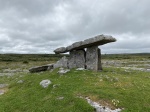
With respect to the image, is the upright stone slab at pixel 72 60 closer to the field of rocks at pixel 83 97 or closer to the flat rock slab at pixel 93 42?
the flat rock slab at pixel 93 42

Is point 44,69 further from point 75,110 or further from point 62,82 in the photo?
point 75,110

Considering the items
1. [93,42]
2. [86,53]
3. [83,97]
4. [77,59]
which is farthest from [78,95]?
[77,59]

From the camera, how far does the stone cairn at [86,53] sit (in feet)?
85.8

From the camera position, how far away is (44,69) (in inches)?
1403

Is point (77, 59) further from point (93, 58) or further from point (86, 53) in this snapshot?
point (93, 58)

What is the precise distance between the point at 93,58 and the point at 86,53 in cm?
152

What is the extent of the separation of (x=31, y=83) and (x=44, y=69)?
12.5m

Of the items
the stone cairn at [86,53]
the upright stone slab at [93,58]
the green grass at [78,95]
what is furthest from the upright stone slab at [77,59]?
the green grass at [78,95]

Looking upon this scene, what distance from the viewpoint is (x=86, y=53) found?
29109 mm

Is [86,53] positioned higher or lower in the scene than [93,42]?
lower

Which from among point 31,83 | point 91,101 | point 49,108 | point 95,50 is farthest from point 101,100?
point 95,50

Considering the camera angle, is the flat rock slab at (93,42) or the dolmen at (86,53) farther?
the dolmen at (86,53)

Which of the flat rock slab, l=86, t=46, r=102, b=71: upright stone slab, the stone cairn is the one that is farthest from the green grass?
l=86, t=46, r=102, b=71: upright stone slab

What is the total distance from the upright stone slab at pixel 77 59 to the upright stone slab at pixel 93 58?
872 mm
